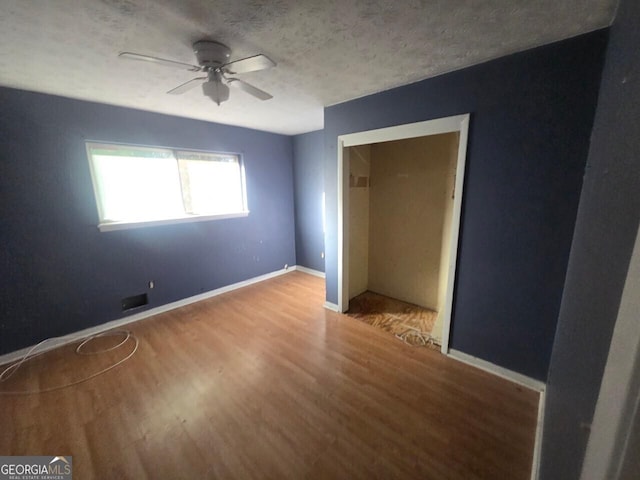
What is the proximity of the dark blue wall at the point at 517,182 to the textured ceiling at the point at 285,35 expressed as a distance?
0.46 ft

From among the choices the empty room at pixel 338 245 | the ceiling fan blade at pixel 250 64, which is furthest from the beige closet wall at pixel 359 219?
the ceiling fan blade at pixel 250 64

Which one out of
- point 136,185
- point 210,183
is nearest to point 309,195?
point 210,183

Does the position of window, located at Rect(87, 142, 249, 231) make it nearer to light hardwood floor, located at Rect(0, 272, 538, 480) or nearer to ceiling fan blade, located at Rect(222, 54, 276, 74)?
light hardwood floor, located at Rect(0, 272, 538, 480)

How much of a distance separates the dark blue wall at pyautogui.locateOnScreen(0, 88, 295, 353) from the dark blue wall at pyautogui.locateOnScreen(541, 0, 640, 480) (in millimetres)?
3496

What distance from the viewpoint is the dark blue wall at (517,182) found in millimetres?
1443

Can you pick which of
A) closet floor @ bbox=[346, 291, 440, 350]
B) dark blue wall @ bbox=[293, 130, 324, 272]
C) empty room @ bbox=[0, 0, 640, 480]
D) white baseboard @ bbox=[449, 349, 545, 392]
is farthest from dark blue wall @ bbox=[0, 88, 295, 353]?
white baseboard @ bbox=[449, 349, 545, 392]

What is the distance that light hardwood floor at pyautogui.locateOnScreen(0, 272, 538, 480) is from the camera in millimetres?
1303

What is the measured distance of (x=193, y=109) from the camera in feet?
8.69

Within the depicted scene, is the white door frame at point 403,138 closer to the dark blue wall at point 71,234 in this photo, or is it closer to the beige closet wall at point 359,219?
the beige closet wall at point 359,219

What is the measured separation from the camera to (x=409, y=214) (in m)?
3.00

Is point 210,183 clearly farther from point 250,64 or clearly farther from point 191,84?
point 250,64

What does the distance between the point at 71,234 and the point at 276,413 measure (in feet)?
8.35

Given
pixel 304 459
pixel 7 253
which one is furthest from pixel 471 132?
pixel 7 253

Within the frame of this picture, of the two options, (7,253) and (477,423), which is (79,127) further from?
(477,423)
